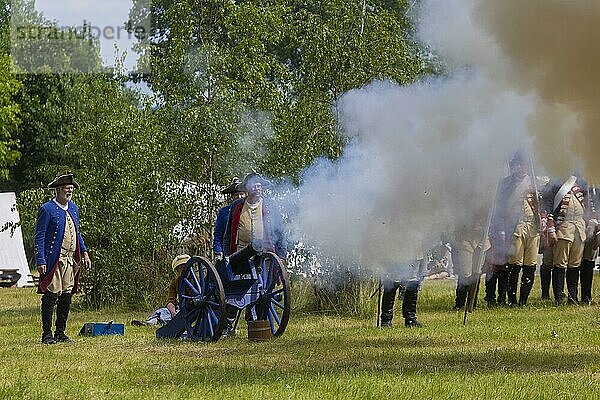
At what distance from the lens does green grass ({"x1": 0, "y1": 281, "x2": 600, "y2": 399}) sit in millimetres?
7262

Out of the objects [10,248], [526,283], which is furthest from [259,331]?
[10,248]

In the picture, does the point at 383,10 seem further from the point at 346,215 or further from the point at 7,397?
the point at 7,397

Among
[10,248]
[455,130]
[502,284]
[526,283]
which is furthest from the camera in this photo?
[10,248]

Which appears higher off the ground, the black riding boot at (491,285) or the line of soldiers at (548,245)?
the line of soldiers at (548,245)

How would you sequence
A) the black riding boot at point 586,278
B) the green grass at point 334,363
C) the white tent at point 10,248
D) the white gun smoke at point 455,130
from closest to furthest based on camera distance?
1. the green grass at point 334,363
2. the white gun smoke at point 455,130
3. the black riding boot at point 586,278
4. the white tent at point 10,248

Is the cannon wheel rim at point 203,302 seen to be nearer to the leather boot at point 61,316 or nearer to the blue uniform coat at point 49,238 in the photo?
the leather boot at point 61,316

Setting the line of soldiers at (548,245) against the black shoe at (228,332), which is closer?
the black shoe at (228,332)

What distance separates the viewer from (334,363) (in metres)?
8.69

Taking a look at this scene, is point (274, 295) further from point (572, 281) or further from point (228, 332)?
point (572, 281)

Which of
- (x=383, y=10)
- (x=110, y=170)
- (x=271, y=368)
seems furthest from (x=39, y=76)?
(x=271, y=368)

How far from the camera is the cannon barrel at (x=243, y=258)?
10680 mm

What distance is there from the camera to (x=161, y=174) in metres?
15.0

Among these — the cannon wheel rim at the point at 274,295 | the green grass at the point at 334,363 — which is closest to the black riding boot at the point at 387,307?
the green grass at the point at 334,363

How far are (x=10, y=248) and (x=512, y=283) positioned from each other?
1611 centimetres
